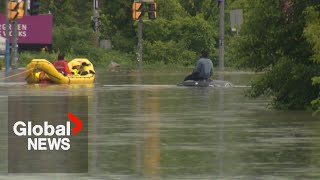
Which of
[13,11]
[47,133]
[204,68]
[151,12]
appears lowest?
[204,68]

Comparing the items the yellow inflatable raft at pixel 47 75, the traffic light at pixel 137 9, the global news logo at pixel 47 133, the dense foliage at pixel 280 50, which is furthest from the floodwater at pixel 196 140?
the traffic light at pixel 137 9

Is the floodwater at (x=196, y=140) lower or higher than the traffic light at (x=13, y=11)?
lower

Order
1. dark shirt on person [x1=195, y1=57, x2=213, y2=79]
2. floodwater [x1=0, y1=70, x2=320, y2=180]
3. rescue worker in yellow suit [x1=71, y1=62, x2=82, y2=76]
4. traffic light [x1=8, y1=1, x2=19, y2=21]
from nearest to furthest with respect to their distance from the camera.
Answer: floodwater [x1=0, y1=70, x2=320, y2=180], dark shirt on person [x1=195, y1=57, x2=213, y2=79], rescue worker in yellow suit [x1=71, y1=62, x2=82, y2=76], traffic light [x1=8, y1=1, x2=19, y2=21]

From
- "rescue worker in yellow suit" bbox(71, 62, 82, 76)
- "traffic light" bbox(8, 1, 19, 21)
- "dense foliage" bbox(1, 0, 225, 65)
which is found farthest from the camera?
"dense foliage" bbox(1, 0, 225, 65)

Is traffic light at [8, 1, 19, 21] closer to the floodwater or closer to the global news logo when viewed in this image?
the floodwater

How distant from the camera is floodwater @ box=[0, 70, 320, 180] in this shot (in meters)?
14.7

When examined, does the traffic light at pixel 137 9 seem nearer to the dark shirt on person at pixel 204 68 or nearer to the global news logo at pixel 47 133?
the dark shirt on person at pixel 204 68

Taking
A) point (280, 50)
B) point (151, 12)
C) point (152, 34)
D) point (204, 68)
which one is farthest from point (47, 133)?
point (152, 34)

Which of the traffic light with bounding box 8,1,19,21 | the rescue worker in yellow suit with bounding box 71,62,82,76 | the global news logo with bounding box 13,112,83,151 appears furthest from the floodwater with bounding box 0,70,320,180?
the traffic light with bounding box 8,1,19,21

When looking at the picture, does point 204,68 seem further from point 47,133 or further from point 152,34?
point 152,34

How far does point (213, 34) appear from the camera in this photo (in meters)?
87.4

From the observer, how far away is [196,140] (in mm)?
19297

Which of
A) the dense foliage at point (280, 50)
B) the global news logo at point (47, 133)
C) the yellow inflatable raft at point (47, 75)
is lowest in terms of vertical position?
the yellow inflatable raft at point (47, 75)

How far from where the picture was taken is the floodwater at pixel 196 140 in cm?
1473
